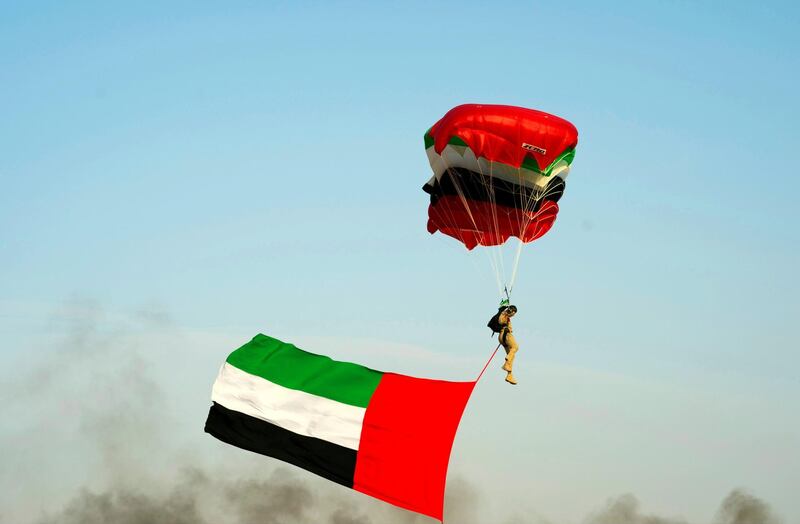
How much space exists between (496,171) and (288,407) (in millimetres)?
6162

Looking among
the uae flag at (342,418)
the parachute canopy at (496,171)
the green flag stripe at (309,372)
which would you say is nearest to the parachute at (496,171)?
the parachute canopy at (496,171)

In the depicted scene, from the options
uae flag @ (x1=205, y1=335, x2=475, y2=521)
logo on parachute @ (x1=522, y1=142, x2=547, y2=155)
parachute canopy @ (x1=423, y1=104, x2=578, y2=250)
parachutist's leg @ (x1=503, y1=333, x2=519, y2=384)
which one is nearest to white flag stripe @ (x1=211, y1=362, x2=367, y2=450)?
uae flag @ (x1=205, y1=335, x2=475, y2=521)

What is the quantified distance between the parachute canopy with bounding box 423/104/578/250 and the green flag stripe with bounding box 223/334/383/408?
4.08 meters

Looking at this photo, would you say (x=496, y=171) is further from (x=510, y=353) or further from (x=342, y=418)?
(x=342, y=418)

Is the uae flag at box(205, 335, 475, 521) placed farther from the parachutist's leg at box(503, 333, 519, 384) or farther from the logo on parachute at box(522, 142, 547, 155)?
the logo on parachute at box(522, 142, 547, 155)

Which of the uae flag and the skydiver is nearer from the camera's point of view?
the uae flag

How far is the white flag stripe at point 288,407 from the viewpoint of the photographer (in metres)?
18.9

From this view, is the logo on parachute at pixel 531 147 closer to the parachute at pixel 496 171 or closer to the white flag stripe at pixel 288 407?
the parachute at pixel 496 171

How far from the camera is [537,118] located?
2148 cm

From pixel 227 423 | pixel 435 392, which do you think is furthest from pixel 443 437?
pixel 227 423

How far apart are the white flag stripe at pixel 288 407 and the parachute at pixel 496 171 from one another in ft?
15.9

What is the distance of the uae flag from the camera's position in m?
17.9

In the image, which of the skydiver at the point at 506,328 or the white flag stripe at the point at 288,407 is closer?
the white flag stripe at the point at 288,407

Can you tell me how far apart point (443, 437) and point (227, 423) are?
11.4 ft
